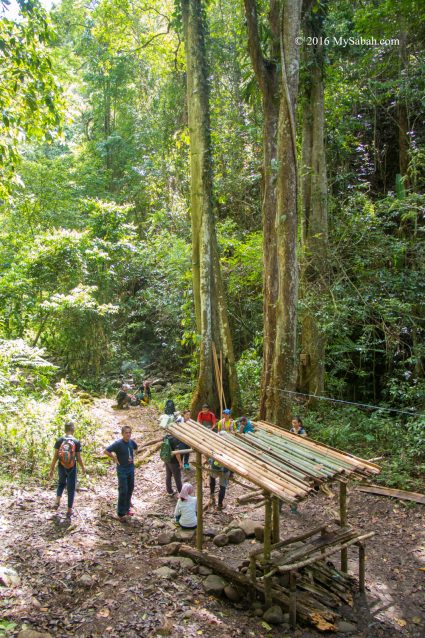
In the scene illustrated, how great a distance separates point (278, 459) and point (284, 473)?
0.54 meters

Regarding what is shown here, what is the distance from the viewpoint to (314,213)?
12828 millimetres

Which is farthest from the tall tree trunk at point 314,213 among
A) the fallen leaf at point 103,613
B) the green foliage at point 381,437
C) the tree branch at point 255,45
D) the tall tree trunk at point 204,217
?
the fallen leaf at point 103,613

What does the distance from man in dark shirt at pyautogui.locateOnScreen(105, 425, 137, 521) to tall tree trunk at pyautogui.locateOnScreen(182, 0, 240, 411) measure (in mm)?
4644

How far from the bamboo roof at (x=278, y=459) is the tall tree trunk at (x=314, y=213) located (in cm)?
528

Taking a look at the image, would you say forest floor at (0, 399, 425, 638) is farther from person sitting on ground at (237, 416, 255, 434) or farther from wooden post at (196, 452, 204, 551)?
person sitting on ground at (237, 416, 255, 434)

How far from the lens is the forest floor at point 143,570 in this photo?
5.15 metres

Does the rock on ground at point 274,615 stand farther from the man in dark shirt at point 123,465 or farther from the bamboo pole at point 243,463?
the man in dark shirt at point 123,465

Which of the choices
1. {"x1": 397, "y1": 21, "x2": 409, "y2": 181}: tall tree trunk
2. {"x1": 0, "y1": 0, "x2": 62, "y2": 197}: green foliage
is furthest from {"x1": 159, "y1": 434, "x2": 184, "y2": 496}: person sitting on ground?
{"x1": 397, "y1": 21, "x2": 409, "y2": 181}: tall tree trunk

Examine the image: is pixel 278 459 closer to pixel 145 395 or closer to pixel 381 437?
pixel 381 437

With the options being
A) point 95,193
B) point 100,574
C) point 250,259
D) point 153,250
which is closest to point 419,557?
point 100,574

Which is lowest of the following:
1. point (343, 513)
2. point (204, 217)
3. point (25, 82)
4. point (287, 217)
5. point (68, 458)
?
point (343, 513)

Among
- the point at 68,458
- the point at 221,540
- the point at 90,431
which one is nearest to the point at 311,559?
the point at 221,540

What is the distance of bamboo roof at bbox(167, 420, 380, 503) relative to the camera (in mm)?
5309

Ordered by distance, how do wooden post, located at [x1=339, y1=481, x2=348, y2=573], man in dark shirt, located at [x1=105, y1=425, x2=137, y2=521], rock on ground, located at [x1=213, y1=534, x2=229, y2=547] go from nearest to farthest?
wooden post, located at [x1=339, y1=481, x2=348, y2=573], rock on ground, located at [x1=213, y1=534, x2=229, y2=547], man in dark shirt, located at [x1=105, y1=425, x2=137, y2=521]
